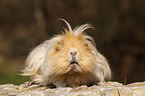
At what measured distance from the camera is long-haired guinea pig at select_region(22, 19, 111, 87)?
80.7 inches

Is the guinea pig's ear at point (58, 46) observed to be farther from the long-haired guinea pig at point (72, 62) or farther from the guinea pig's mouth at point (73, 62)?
the guinea pig's mouth at point (73, 62)

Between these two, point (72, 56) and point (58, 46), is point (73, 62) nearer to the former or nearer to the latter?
point (72, 56)

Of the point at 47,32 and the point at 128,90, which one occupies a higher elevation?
the point at 47,32

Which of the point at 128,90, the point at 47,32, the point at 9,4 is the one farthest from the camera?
the point at 9,4

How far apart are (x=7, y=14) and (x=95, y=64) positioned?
730 centimetres

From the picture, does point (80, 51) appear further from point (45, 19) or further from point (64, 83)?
point (45, 19)

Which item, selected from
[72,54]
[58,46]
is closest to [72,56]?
[72,54]

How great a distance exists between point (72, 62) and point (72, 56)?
0.06 meters

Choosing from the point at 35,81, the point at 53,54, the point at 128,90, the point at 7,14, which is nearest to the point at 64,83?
the point at 53,54

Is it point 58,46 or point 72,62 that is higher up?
point 58,46

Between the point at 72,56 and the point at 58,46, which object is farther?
the point at 58,46

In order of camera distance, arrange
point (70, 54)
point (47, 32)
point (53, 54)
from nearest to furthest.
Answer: point (70, 54) < point (53, 54) < point (47, 32)

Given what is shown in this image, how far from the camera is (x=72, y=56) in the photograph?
79.7 inches

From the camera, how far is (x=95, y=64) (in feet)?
7.18
